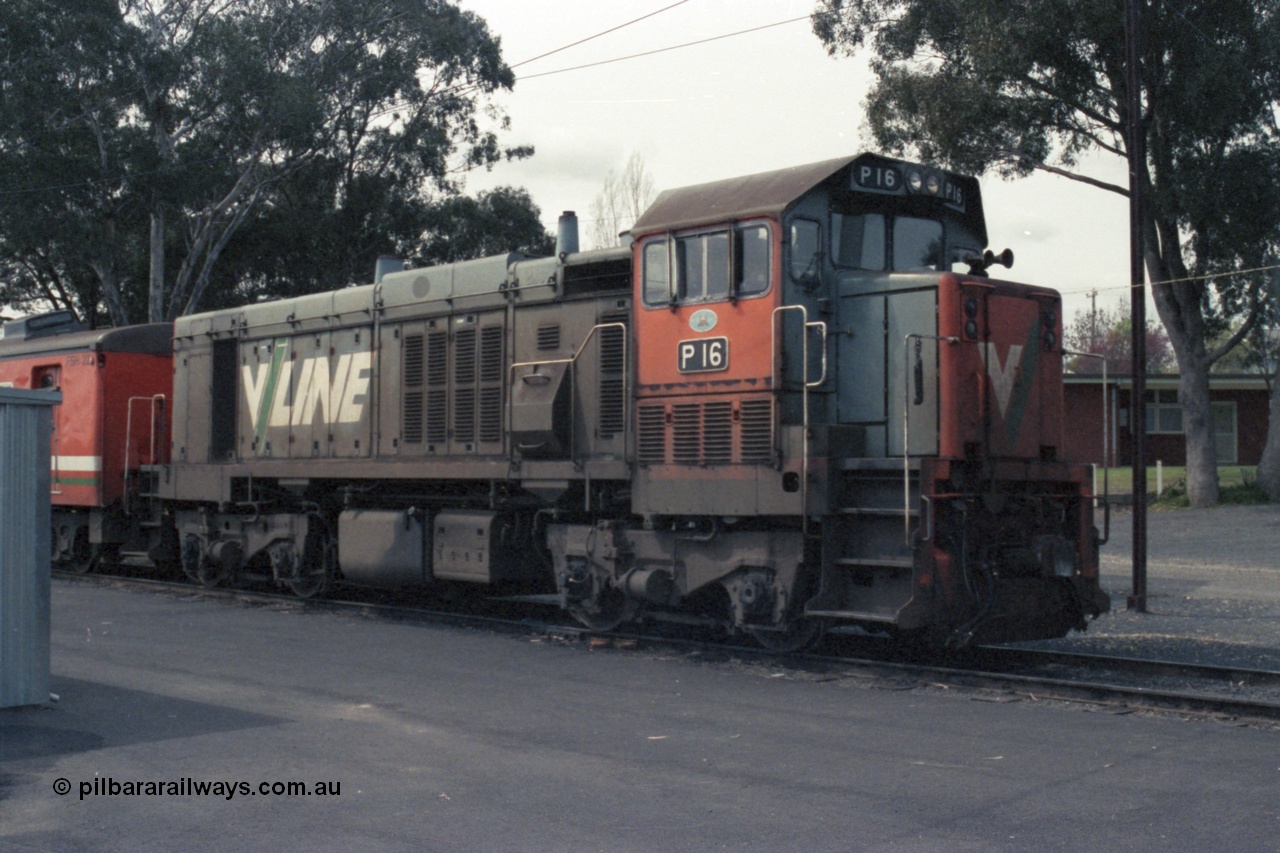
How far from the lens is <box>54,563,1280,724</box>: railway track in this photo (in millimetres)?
8688

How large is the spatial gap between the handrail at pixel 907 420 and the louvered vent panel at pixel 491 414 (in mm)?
4519

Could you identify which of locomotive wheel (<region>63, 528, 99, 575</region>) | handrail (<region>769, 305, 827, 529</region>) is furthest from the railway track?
locomotive wheel (<region>63, 528, 99, 575</region>)

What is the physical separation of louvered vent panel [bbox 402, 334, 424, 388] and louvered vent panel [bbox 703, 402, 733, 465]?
4.39 m

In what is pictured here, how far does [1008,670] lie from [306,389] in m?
8.88

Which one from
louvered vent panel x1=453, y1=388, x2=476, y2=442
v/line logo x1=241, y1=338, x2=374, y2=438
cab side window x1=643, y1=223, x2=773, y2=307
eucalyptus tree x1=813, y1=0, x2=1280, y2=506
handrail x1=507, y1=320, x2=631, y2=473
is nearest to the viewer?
cab side window x1=643, y1=223, x2=773, y2=307

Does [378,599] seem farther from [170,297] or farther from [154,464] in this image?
[170,297]

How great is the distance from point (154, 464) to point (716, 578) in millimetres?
9962

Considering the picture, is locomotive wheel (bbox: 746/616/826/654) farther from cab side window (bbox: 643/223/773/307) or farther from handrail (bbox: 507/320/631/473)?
cab side window (bbox: 643/223/773/307)

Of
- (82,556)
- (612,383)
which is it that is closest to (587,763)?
(612,383)

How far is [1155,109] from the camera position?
28531 mm

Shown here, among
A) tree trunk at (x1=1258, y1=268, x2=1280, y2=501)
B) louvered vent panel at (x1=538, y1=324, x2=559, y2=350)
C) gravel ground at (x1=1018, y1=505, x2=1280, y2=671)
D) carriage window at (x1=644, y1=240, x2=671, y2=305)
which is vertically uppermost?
carriage window at (x1=644, y1=240, x2=671, y2=305)

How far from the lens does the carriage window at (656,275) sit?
10.8 m

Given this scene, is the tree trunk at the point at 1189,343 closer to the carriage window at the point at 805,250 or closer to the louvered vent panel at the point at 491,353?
the louvered vent panel at the point at 491,353

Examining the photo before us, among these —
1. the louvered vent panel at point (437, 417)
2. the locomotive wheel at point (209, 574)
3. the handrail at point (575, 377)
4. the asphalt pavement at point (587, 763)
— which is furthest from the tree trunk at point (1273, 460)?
the locomotive wheel at point (209, 574)
